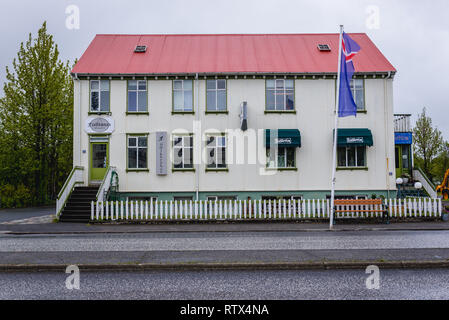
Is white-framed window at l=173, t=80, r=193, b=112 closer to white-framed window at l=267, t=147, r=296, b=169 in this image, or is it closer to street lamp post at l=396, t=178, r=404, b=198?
white-framed window at l=267, t=147, r=296, b=169

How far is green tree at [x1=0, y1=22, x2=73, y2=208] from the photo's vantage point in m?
32.8

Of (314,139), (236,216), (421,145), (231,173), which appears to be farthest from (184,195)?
(421,145)

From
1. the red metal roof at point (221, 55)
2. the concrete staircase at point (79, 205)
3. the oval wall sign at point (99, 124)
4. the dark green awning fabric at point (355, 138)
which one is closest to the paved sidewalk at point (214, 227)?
the concrete staircase at point (79, 205)

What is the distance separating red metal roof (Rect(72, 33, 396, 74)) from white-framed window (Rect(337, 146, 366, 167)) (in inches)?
183

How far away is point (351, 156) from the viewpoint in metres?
23.4

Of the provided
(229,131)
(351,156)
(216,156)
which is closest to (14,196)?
(216,156)

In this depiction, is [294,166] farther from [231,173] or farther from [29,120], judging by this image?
[29,120]

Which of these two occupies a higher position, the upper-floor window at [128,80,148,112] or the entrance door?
the upper-floor window at [128,80,148,112]

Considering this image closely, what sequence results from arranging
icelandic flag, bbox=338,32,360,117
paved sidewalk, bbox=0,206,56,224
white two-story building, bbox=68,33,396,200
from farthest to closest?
white two-story building, bbox=68,33,396,200 → paved sidewalk, bbox=0,206,56,224 → icelandic flag, bbox=338,32,360,117

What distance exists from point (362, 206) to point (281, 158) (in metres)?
5.67

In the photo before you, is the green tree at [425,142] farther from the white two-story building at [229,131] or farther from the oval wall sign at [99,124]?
the oval wall sign at [99,124]

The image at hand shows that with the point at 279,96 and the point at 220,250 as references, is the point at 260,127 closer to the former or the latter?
the point at 279,96

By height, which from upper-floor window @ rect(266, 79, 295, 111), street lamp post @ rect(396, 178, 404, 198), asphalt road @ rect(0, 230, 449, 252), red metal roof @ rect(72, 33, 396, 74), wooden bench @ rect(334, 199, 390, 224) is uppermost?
red metal roof @ rect(72, 33, 396, 74)

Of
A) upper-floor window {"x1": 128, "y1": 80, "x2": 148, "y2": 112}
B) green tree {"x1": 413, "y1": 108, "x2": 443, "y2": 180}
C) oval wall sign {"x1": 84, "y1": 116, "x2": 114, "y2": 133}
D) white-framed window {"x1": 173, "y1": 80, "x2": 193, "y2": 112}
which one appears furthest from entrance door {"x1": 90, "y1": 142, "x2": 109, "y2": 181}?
green tree {"x1": 413, "y1": 108, "x2": 443, "y2": 180}
